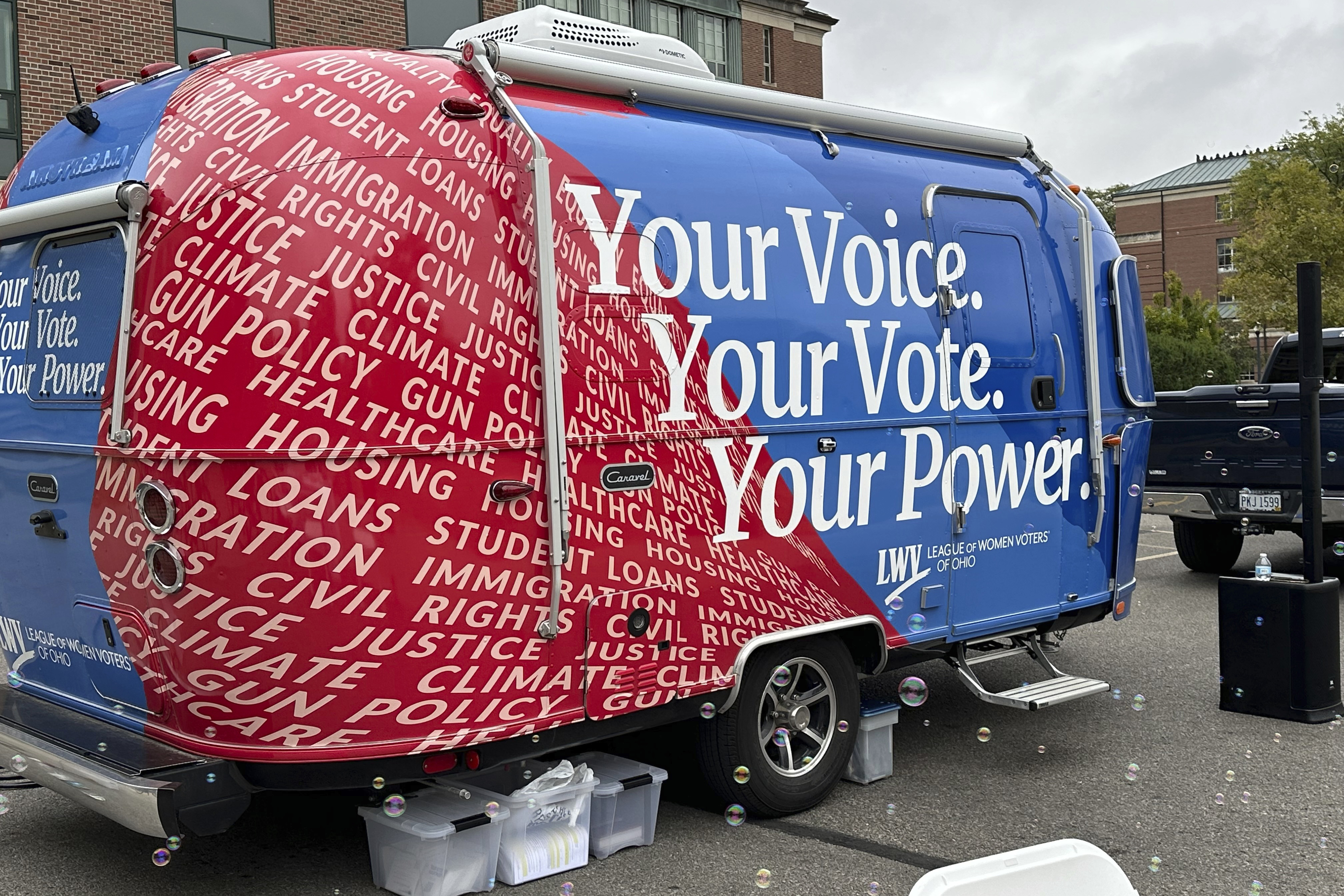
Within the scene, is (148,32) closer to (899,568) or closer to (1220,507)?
(1220,507)

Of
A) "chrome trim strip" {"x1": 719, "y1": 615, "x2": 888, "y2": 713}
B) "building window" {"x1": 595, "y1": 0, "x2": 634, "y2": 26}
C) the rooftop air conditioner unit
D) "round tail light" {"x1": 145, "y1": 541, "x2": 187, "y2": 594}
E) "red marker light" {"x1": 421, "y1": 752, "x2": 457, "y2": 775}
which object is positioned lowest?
"red marker light" {"x1": 421, "y1": 752, "x2": 457, "y2": 775}

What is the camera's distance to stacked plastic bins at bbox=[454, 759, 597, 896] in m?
4.61

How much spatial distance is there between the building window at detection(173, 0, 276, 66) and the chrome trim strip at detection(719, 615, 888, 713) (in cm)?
1542

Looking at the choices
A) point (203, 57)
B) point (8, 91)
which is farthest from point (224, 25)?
point (203, 57)

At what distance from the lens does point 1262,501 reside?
1055cm

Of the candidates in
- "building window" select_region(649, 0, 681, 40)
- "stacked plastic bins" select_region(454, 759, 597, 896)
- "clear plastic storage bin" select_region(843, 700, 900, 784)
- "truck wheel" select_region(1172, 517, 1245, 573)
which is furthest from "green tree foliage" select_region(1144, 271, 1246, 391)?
"stacked plastic bins" select_region(454, 759, 597, 896)

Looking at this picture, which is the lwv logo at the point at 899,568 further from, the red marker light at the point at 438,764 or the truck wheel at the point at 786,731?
the red marker light at the point at 438,764

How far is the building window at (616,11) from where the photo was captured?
25.4 metres

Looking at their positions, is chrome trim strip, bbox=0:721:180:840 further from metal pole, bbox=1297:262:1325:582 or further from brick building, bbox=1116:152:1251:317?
brick building, bbox=1116:152:1251:317

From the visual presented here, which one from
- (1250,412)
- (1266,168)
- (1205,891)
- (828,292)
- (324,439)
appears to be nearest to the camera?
(324,439)

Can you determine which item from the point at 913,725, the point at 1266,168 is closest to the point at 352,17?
the point at 913,725

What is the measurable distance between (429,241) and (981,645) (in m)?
Answer: 3.81

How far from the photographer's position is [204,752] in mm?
4164

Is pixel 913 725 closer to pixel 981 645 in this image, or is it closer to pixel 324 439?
pixel 981 645
